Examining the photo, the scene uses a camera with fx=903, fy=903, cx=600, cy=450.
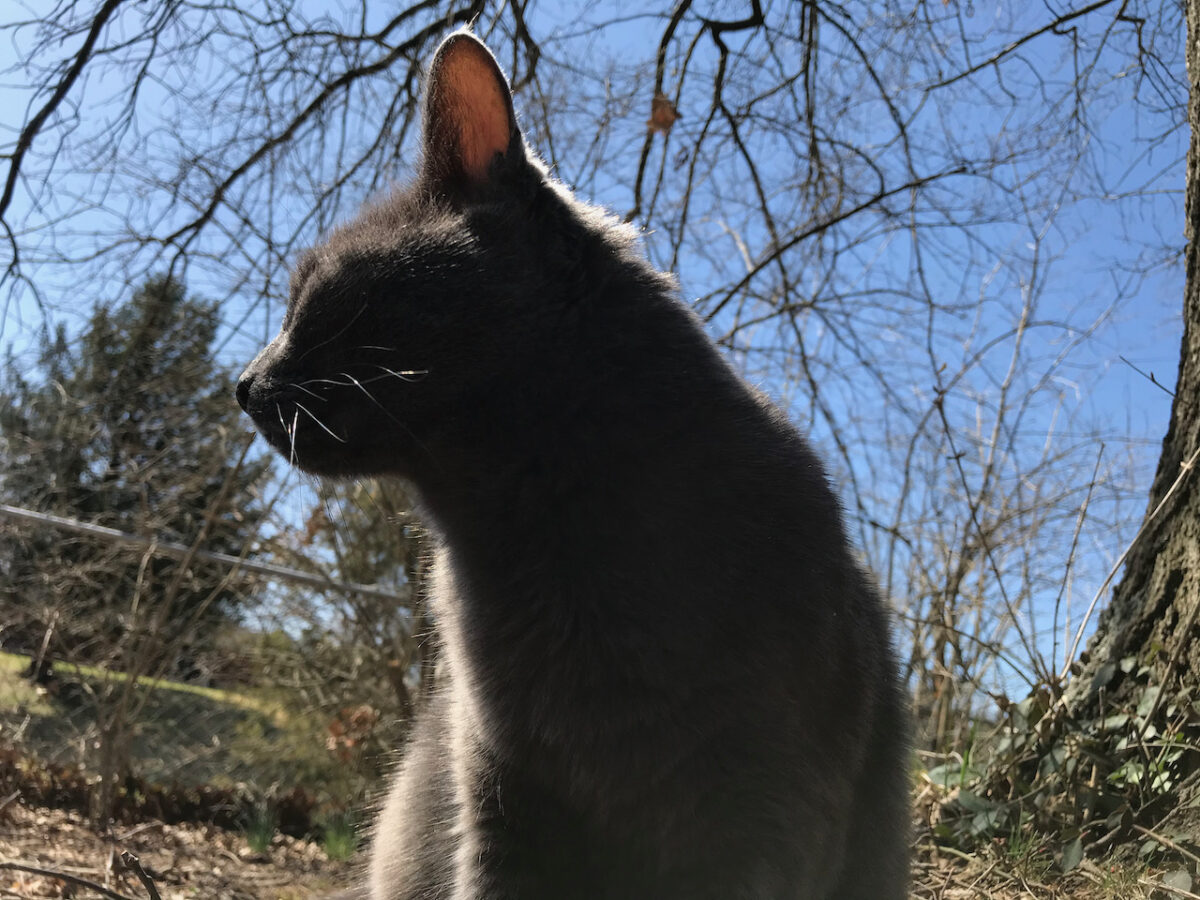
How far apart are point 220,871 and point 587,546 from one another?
2481mm

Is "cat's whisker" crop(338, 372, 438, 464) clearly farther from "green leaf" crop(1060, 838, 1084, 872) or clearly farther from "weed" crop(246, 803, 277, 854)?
"weed" crop(246, 803, 277, 854)

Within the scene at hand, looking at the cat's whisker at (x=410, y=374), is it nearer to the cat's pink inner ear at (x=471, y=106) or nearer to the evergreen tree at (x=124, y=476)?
the cat's pink inner ear at (x=471, y=106)

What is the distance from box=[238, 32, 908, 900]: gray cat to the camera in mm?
1195

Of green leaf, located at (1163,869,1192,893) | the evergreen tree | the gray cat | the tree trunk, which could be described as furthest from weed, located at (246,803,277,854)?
green leaf, located at (1163,869,1192,893)

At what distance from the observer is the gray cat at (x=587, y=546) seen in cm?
120

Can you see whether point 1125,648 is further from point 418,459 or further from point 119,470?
point 119,470

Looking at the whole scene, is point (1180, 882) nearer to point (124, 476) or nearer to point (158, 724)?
point (124, 476)

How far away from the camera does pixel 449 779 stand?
1.54m

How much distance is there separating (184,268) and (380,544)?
4.59 ft

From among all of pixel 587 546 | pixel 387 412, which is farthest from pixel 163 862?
pixel 587 546

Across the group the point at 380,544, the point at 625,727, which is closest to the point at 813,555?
the point at 625,727

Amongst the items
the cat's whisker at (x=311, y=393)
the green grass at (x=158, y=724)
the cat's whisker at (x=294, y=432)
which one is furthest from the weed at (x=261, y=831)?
the cat's whisker at (x=311, y=393)

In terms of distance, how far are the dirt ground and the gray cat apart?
47 centimetres

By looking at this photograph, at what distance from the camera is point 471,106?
4.68ft
